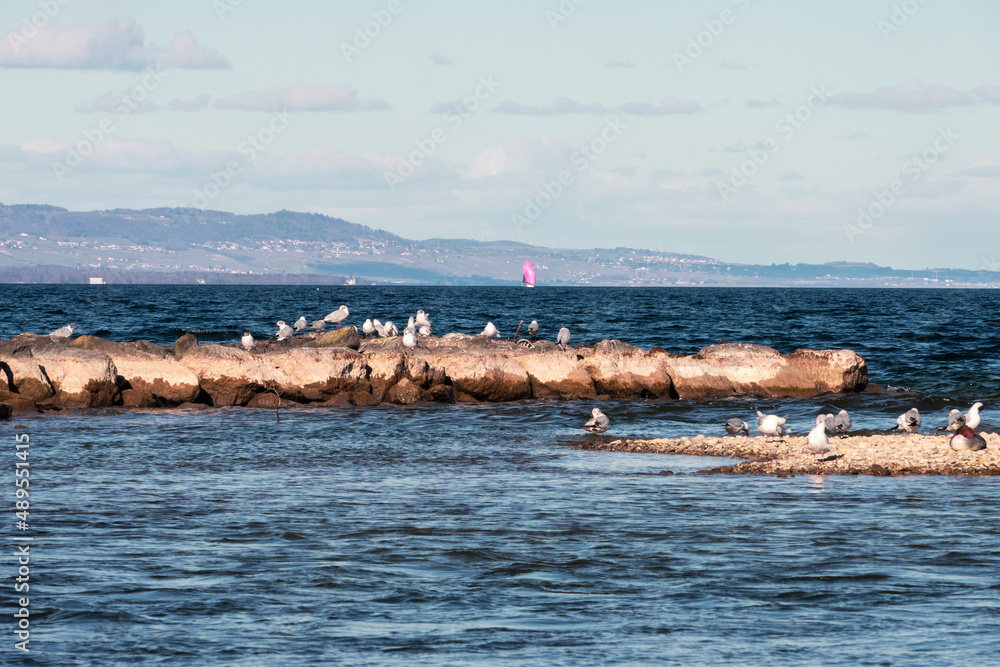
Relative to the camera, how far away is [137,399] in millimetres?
23672

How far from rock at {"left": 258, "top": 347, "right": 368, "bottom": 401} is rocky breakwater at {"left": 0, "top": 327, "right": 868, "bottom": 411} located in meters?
0.03

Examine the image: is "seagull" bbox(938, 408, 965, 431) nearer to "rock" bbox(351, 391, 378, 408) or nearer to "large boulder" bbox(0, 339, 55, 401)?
"rock" bbox(351, 391, 378, 408)

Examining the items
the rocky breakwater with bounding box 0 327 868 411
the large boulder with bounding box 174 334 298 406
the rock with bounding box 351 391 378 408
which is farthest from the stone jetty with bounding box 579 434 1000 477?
the large boulder with bounding box 174 334 298 406

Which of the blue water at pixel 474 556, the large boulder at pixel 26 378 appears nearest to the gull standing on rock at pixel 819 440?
the blue water at pixel 474 556

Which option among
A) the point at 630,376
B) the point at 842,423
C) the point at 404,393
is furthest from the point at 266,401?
A: the point at 842,423

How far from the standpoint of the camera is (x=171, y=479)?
49.8 ft

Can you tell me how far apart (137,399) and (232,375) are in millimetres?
2111

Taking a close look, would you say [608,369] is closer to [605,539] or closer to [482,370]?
[482,370]

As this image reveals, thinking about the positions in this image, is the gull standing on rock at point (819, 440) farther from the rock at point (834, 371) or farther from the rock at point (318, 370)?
the rock at point (318, 370)

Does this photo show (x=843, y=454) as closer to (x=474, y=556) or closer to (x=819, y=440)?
(x=819, y=440)

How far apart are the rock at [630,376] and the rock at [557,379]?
0.86 ft

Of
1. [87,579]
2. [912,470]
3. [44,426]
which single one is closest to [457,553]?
[87,579]

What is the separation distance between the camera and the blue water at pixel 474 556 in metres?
8.02

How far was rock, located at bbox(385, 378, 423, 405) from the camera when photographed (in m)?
25.1
